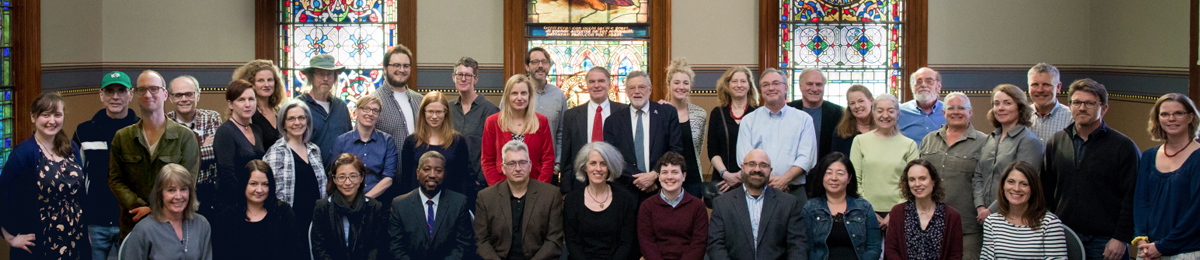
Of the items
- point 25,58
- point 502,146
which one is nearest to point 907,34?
point 502,146

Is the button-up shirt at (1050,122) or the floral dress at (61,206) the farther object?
the button-up shirt at (1050,122)

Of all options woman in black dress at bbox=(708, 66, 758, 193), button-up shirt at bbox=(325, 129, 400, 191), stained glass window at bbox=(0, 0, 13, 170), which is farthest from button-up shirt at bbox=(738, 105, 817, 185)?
stained glass window at bbox=(0, 0, 13, 170)

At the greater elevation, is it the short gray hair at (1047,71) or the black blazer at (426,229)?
the short gray hair at (1047,71)

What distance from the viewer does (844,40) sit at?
24.0ft

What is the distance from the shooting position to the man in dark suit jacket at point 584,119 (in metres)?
4.38

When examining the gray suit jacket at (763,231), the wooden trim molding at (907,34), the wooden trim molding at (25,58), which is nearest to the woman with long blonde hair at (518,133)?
the gray suit jacket at (763,231)

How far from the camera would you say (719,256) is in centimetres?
377

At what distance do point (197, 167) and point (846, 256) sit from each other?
283cm

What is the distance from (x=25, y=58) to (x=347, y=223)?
381 cm

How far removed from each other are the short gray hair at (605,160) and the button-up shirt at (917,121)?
5.62 ft

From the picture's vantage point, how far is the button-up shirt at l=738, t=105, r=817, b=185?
4195mm

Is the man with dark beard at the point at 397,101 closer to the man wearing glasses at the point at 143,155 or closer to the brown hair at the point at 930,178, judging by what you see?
the man wearing glasses at the point at 143,155

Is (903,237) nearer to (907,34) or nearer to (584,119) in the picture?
(584,119)

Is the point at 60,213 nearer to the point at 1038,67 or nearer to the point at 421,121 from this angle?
the point at 421,121
